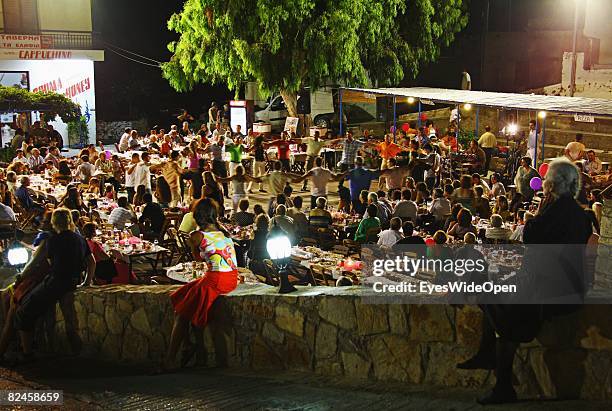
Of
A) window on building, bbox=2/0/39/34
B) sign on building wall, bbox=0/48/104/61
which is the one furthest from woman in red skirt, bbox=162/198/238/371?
window on building, bbox=2/0/39/34

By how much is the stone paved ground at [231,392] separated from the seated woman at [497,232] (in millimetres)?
5951

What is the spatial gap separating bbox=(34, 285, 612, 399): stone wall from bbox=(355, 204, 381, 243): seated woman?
16.3 feet

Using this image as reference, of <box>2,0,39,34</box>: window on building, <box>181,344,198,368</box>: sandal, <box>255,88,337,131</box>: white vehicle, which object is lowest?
<box>181,344,198,368</box>: sandal

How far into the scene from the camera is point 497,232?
11.4 m

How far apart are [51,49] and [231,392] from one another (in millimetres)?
25100

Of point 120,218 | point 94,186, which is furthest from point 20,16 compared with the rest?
point 120,218

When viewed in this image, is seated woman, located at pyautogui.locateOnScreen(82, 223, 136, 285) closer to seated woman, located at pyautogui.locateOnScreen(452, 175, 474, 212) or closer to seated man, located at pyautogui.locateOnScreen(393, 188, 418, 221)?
seated man, located at pyautogui.locateOnScreen(393, 188, 418, 221)

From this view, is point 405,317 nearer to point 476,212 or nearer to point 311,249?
point 311,249

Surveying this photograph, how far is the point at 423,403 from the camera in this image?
17.3ft

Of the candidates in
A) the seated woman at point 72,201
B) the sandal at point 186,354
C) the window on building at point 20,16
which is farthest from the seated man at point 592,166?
the window on building at point 20,16

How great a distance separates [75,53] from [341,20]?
34.2 feet

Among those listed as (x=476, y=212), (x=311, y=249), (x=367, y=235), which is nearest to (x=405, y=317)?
(x=311, y=249)

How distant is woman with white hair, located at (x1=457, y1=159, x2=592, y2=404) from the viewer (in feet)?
16.6

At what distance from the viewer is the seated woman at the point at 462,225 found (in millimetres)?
11016
